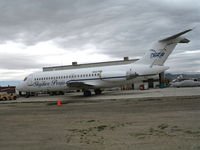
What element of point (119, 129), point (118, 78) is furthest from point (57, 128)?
point (118, 78)

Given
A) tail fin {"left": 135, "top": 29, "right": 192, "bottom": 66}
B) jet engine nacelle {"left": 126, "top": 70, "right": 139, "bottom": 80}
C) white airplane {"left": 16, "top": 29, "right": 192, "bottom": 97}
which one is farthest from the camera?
jet engine nacelle {"left": 126, "top": 70, "right": 139, "bottom": 80}

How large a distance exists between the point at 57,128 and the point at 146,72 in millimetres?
16580

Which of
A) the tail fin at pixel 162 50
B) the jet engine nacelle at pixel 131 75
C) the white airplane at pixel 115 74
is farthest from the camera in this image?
the jet engine nacelle at pixel 131 75

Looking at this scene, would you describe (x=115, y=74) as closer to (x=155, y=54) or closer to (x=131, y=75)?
(x=131, y=75)

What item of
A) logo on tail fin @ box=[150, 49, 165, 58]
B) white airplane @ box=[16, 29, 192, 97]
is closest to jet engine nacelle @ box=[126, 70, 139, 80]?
white airplane @ box=[16, 29, 192, 97]

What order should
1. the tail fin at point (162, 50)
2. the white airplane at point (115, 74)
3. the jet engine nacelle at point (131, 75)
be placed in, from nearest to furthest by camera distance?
the tail fin at point (162, 50)
the white airplane at point (115, 74)
the jet engine nacelle at point (131, 75)

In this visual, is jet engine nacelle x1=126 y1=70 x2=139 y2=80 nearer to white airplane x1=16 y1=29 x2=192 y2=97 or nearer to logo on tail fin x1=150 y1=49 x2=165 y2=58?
white airplane x1=16 y1=29 x2=192 y2=97

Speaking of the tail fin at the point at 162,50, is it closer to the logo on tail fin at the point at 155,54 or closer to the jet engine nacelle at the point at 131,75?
the logo on tail fin at the point at 155,54

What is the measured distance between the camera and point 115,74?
949 inches

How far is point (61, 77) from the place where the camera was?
89.9ft

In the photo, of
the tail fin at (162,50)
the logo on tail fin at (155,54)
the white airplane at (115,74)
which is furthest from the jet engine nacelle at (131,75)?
the logo on tail fin at (155,54)

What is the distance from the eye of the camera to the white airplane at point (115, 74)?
899 inches

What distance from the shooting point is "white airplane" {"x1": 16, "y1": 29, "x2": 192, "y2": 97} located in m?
22.8

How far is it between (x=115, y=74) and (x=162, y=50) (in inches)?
217
